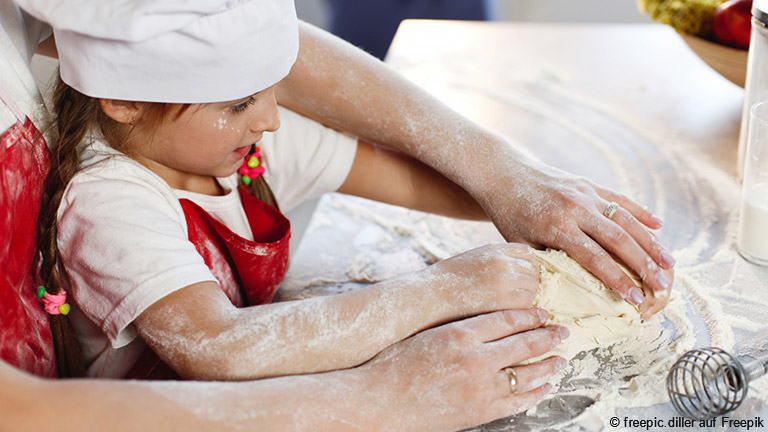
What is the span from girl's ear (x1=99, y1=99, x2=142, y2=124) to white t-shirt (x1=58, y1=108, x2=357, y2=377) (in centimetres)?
5

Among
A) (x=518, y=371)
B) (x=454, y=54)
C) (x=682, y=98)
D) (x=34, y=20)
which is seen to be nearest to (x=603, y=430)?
(x=518, y=371)

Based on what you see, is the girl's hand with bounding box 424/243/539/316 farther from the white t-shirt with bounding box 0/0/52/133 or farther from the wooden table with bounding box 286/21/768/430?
the white t-shirt with bounding box 0/0/52/133

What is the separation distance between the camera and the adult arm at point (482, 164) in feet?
3.04

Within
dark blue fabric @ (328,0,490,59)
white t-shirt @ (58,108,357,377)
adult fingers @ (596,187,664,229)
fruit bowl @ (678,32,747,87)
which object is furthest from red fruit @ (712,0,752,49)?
dark blue fabric @ (328,0,490,59)

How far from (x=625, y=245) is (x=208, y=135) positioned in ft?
1.82

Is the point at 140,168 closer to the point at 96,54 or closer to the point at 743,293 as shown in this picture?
the point at 96,54

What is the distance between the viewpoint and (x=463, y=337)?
805mm

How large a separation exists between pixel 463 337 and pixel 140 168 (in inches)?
17.5

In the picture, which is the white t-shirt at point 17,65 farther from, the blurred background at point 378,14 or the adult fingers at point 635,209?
the blurred background at point 378,14

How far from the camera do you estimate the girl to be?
754 mm

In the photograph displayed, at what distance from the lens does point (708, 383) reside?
828mm

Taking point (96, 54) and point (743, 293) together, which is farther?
point (743, 293)

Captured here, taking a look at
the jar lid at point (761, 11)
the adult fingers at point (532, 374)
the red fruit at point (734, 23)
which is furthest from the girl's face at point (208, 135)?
the red fruit at point (734, 23)

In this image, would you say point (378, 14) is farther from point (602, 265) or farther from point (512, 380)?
point (512, 380)
